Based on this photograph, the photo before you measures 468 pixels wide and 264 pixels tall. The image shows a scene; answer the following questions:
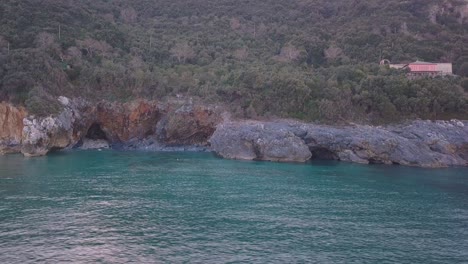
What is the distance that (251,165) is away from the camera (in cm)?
5016

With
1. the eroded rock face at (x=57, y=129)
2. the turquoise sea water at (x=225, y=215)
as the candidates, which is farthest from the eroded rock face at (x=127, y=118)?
the turquoise sea water at (x=225, y=215)

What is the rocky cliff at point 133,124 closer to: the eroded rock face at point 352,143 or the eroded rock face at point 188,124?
→ the eroded rock face at point 188,124

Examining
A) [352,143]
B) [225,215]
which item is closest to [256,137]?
[352,143]

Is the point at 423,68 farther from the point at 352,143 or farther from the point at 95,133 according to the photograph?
the point at 95,133

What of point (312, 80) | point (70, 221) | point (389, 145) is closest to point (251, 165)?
point (389, 145)

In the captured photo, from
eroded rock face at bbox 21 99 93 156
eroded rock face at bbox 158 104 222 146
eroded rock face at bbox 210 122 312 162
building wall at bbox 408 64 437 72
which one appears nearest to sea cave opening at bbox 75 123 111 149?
eroded rock face at bbox 21 99 93 156

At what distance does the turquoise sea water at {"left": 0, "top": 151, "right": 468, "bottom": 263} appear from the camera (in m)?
21.1

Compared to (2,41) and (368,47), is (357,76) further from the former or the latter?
(2,41)

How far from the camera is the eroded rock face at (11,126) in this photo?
5578 centimetres

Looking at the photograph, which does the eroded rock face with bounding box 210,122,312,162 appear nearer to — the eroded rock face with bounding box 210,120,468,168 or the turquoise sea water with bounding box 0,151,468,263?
the eroded rock face with bounding box 210,120,468,168

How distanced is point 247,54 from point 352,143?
38598 millimetres

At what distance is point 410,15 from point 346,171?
63.4 m

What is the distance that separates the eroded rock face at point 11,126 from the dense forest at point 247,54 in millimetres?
1542

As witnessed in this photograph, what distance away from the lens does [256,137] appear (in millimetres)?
55375
